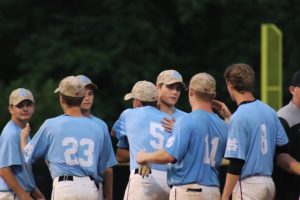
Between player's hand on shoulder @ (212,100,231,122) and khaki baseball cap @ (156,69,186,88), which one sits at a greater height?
khaki baseball cap @ (156,69,186,88)

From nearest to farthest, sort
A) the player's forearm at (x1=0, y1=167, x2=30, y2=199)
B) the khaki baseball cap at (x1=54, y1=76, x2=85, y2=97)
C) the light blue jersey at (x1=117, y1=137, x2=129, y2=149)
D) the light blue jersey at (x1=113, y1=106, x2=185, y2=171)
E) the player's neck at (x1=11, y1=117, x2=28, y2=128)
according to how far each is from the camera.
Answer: the khaki baseball cap at (x1=54, y1=76, x2=85, y2=97), the player's forearm at (x1=0, y1=167, x2=30, y2=199), the player's neck at (x1=11, y1=117, x2=28, y2=128), the light blue jersey at (x1=113, y1=106, x2=185, y2=171), the light blue jersey at (x1=117, y1=137, x2=129, y2=149)

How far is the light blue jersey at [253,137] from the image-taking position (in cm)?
985

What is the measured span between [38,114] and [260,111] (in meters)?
15.2

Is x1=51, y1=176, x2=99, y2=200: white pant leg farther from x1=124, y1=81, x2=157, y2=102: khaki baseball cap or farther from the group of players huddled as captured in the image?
x1=124, y1=81, x2=157, y2=102: khaki baseball cap

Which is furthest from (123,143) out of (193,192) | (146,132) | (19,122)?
(193,192)

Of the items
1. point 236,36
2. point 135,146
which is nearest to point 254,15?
point 236,36

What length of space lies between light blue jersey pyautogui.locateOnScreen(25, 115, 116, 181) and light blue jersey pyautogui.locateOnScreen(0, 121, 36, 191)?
34cm

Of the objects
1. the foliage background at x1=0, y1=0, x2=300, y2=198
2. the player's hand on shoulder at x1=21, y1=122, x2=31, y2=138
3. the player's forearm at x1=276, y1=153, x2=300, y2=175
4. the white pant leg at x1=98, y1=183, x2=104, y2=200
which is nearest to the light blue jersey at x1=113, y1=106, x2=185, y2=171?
the white pant leg at x1=98, y1=183, x2=104, y2=200

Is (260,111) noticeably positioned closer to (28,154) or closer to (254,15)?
(28,154)

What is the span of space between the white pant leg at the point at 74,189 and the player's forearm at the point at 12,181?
0.45m

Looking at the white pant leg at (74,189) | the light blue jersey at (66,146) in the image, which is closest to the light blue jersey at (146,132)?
the light blue jersey at (66,146)

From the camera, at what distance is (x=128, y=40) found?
1147 inches

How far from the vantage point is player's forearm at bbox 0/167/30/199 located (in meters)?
10.8

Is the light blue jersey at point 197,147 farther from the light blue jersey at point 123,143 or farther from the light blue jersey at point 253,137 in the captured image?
the light blue jersey at point 123,143
